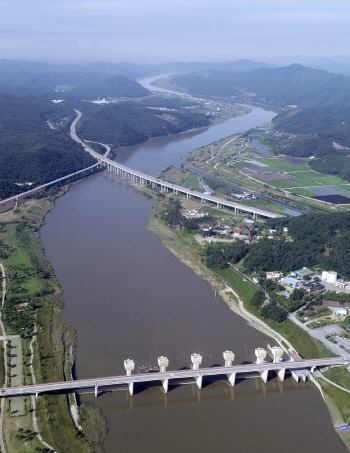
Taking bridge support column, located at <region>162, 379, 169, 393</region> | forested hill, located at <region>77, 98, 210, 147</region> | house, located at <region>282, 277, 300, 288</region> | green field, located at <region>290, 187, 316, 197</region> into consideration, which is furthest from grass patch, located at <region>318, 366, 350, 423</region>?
forested hill, located at <region>77, 98, 210, 147</region>

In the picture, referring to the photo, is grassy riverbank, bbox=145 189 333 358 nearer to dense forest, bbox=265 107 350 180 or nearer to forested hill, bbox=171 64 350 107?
dense forest, bbox=265 107 350 180

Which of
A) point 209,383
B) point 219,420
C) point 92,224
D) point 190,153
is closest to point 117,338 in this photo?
point 209,383

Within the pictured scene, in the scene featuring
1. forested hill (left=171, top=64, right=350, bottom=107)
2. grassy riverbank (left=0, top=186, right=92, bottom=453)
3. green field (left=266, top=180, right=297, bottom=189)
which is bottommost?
grassy riverbank (left=0, top=186, right=92, bottom=453)

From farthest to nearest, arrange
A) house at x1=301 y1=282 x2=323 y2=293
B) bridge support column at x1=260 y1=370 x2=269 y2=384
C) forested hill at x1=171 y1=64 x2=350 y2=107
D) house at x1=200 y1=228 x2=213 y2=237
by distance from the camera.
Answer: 1. forested hill at x1=171 y1=64 x2=350 y2=107
2. house at x1=200 y1=228 x2=213 y2=237
3. house at x1=301 y1=282 x2=323 y2=293
4. bridge support column at x1=260 y1=370 x2=269 y2=384

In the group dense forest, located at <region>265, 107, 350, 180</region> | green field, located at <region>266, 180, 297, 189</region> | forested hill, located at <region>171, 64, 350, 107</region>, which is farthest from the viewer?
forested hill, located at <region>171, 64, 350, 107</region>

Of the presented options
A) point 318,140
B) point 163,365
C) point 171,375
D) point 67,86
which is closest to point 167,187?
point 318,140

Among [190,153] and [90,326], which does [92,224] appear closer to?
[90,326]

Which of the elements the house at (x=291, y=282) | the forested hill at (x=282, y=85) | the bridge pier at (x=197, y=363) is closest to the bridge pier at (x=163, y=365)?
the bridge pier at (x=197, y=363)
